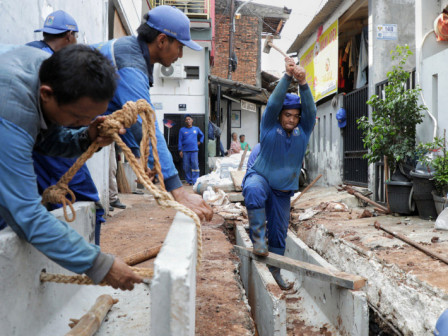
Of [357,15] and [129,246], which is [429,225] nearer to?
[129,246]

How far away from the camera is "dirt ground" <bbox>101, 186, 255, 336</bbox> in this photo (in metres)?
2.57

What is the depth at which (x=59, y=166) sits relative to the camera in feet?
8.28

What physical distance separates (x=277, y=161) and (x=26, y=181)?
9.51 ft

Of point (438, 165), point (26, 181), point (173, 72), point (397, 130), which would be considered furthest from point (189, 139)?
point (26, 181)

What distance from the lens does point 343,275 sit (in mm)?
3258

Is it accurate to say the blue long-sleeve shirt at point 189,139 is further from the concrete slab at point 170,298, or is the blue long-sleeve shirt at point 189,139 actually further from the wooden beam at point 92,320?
the concrete slab at point 170,298

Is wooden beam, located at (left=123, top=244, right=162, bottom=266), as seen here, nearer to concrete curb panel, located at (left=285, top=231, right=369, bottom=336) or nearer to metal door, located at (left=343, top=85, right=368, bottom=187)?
concrete curb panel, located at (left=285, top=231, right=369, bottom=336)

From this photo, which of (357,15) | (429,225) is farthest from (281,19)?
(429,225)

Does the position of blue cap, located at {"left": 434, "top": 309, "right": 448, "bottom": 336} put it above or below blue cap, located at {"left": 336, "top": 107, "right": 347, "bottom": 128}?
below

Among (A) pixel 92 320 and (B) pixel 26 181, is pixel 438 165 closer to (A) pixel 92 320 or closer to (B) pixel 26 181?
(A) pixel 92 320

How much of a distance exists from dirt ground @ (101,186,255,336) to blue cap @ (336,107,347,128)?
482 centimetres

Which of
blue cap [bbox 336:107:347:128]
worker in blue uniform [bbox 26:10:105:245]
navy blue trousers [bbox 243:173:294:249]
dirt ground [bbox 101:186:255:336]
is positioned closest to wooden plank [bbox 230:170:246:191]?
dirt ground [bbox 101:186:255:336]

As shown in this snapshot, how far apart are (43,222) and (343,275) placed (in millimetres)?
2541

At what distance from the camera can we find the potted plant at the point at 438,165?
16.4 ft
